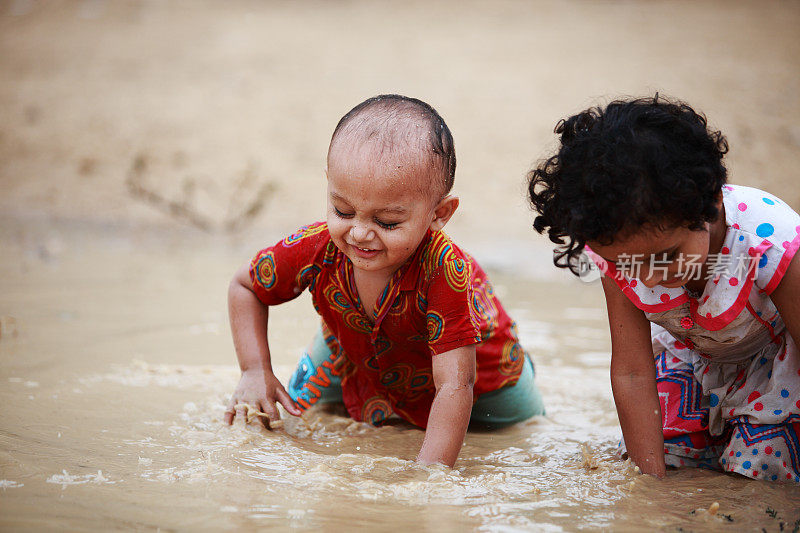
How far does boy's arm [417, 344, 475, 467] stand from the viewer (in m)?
1.97

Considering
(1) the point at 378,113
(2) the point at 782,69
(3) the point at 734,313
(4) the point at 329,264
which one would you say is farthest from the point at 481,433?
(2) the point at 782,69

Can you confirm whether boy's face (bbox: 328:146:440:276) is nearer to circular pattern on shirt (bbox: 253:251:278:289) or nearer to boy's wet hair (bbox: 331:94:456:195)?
boy's wet hair (bbox: 331:94:456:195)

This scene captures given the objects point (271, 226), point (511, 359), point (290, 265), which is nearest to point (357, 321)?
point (290, 265)

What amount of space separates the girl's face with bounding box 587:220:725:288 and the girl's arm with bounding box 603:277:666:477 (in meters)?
0.23

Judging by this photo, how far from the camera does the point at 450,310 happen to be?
206cm

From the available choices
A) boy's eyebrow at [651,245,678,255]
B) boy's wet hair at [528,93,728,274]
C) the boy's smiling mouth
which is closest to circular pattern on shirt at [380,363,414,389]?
the boy's smiling mouth

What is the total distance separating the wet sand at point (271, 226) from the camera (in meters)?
1.73

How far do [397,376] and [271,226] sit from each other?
199 inches

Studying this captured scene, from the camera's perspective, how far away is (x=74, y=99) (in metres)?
10.5

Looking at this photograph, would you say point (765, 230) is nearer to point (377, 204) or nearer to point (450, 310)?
point (450, 310)

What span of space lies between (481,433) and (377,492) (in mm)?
854

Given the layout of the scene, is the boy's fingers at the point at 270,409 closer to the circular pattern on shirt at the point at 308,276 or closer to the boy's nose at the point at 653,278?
the circular pattern on shirt at the point at 308,276

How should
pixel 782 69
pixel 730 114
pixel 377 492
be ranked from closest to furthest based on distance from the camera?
pixel 377 492 < pixel 730 114 < pixel 782 69

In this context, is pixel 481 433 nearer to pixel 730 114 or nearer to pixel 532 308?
pixel 532 308
